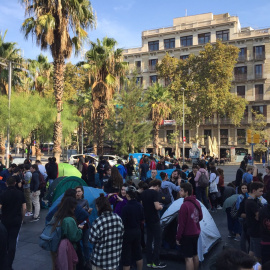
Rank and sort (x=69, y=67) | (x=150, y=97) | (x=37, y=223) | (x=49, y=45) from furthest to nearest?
(x=69, y=67)
(x=150, y=97)
(x=49, y=45)
(x=37, y=223)

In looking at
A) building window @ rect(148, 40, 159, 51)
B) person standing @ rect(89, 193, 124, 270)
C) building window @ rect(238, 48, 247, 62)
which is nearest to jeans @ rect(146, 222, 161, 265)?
person standing @ rect(89, 193, 124, 270)

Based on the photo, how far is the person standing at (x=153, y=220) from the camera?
5.33m

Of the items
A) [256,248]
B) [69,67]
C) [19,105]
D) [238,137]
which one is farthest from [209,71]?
[256,248]

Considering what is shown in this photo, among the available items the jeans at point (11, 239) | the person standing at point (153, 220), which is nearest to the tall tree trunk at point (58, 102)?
the jeans at point (11, 239)

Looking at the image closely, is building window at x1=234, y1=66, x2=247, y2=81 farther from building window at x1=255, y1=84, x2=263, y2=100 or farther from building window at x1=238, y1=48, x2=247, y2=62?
building window at x1=255, y1=84, x2=263, y2=100

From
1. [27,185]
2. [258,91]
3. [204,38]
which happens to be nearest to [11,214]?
[27,185]

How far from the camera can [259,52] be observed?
42688 mm

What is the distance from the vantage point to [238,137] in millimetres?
44406

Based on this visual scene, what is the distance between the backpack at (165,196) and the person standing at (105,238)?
2809 mm

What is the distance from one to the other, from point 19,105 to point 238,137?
33.5 m

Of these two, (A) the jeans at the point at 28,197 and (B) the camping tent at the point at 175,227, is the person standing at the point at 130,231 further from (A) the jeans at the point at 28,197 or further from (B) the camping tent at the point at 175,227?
(A) the jeans at the point at 28,197

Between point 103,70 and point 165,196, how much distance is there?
49.2 feet

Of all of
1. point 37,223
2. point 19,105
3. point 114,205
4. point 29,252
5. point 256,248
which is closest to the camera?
point 256,248

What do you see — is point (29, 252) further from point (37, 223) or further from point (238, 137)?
point (238, 137)
